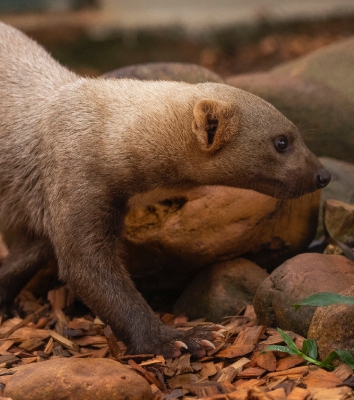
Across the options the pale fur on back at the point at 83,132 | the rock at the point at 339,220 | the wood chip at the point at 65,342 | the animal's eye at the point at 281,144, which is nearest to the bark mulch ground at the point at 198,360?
the wood chip at the point at 65,342

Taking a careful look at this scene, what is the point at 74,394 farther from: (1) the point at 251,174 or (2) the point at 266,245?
(2) the point at 266,245

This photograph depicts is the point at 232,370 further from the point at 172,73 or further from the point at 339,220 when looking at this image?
the point at 172,73

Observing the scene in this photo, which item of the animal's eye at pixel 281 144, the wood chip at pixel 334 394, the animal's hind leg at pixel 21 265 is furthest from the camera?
the animal's hind leg at pixel 21 265

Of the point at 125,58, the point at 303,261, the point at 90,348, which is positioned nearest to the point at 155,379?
the point at 90,348

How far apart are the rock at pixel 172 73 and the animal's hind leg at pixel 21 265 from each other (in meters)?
1.80

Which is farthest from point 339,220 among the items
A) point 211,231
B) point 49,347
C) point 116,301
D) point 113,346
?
point 49,347

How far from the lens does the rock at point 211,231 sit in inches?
231

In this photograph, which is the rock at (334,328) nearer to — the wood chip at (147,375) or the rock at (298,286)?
the rock at (298,286)

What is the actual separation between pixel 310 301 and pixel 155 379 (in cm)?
117

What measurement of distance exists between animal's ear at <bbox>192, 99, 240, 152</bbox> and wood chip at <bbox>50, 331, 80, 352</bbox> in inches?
73.8

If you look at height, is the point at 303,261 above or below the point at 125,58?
below

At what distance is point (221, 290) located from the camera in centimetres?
577

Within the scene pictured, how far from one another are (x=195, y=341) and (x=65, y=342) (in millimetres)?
1119

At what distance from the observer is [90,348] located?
5.48 m
